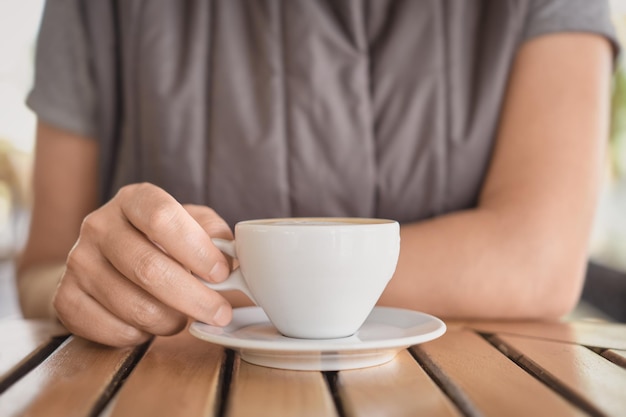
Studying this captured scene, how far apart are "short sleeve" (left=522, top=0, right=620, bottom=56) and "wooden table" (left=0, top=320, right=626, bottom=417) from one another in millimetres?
526

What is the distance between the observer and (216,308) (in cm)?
58

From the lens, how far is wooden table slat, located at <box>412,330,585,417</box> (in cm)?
43

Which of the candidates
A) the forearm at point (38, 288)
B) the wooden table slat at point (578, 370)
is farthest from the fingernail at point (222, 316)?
the forearm at point (38, 288)

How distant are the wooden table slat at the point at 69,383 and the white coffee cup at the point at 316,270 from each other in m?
0.14

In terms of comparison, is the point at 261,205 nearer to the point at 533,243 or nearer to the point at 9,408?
the point at 533,243

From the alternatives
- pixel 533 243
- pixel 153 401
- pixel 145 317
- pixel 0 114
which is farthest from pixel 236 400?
pixel 0 114

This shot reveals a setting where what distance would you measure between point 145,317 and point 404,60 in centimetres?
63

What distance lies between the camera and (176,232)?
22.1 inches

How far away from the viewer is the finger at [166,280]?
57 cm

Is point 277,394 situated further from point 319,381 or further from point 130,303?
point 130,303

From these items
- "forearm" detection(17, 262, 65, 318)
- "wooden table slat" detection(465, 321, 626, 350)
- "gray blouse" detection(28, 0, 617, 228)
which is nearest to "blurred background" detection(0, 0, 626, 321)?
"gray blouse" detection(28, 0, 617, 228)

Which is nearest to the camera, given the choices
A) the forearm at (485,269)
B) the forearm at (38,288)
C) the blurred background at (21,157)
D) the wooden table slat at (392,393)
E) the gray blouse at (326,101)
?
the wooden table slat at (392,393)

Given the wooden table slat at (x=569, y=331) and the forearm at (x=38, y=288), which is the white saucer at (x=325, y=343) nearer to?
the wooden table slat at (x=569, y=331)

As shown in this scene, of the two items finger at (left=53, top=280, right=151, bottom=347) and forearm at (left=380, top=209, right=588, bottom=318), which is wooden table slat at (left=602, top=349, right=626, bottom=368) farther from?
finger at (left=53, top=280, right=151, bottom=347)
